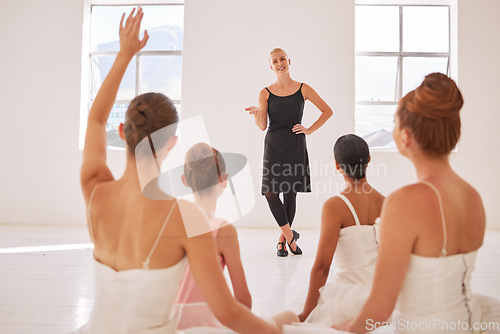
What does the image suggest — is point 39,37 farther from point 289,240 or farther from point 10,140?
point 289,240

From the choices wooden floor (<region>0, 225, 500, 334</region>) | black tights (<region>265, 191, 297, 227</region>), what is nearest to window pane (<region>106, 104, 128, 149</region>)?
wooden floor (<region>0, 225, 500, 334</region>)

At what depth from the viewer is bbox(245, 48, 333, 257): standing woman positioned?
3.48 m

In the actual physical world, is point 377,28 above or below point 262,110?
above

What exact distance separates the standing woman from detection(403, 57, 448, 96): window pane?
9.24 ft

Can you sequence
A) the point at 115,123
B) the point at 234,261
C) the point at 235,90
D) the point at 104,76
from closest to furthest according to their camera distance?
the point at 234,261 < the point at 235,90 < the point at 104,76 < the point at 115,123

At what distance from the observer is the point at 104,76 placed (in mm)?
5957

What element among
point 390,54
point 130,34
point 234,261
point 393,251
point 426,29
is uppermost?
point 426,29

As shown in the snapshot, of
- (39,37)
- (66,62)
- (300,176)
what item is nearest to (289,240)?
(300,176)

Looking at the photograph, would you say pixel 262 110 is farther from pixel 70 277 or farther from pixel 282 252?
pixel 70 277

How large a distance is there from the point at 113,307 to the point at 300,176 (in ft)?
8.67

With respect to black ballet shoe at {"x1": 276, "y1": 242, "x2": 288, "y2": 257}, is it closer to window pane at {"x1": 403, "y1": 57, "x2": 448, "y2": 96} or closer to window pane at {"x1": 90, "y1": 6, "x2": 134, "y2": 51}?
window pane at {"x1": 403, "y1": 57, "x2": 448, "y2": 96}

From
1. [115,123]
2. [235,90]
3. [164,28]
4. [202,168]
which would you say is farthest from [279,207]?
[164,28]

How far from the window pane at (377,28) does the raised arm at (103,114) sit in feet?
17.2

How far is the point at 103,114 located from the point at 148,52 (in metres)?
5.12
